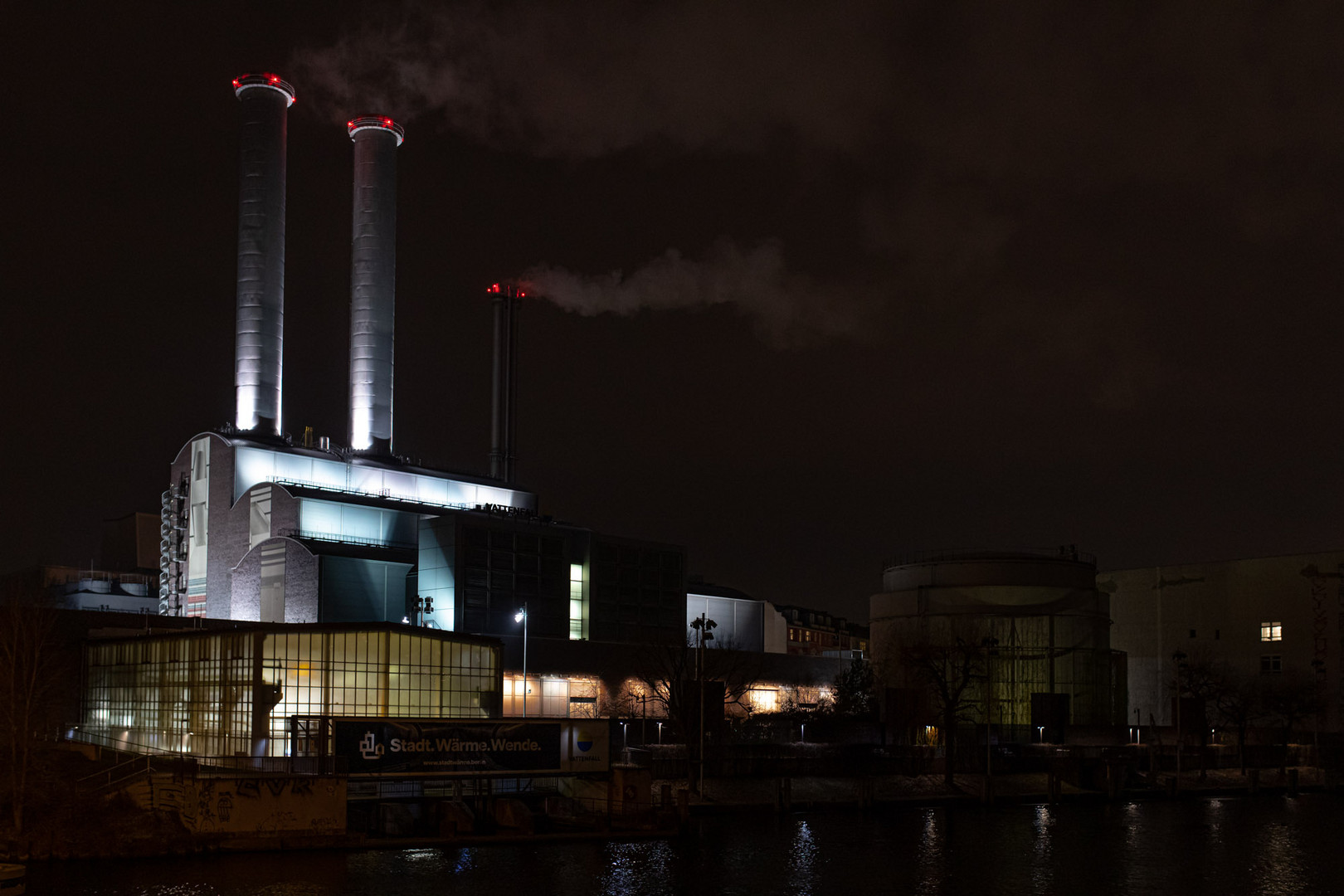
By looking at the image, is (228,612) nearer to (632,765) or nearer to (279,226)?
(279,226)

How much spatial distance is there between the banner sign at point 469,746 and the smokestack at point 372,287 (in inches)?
3240

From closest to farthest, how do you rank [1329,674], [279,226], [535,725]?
1. [535,725]
2. [1329,674]
3. [279,226]

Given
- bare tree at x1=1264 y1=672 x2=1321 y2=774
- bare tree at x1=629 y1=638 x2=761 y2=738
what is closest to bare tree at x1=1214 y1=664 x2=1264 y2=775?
bare tree at x1=1264 y1=672 x2=1321 y2=774

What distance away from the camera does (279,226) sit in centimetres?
13762

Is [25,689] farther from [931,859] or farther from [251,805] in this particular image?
[931,859]

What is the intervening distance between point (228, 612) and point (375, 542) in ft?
45.7

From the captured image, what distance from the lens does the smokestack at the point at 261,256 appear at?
133 meters

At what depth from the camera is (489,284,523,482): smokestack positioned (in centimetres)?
14925

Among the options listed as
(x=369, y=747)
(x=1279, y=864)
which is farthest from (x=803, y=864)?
(x=1279, y=864)

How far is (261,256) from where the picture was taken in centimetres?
13512

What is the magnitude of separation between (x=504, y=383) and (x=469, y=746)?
3657 inches

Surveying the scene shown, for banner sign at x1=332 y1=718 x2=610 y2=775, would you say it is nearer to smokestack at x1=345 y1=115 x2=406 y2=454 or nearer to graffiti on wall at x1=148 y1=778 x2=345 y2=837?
graffiti on wall at x1=148 y1=778 x2=345 y2=837

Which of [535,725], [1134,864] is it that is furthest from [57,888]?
[1134,864]

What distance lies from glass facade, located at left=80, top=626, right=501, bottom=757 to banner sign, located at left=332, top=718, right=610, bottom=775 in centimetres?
759
